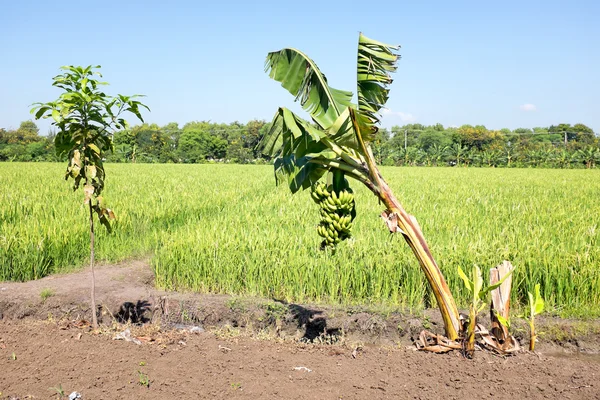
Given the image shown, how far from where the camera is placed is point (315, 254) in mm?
5301

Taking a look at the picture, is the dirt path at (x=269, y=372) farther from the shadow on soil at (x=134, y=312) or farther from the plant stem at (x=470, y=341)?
the shadow on soil at (x=134, y=312)

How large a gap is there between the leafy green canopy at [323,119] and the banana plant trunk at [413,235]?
0.12m

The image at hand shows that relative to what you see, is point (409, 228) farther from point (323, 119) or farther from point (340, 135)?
point (323, 119)

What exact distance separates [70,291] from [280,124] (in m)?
3.39

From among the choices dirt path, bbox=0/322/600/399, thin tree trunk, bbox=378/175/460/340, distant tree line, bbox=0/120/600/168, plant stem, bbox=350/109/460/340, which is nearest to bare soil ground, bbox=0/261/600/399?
dirt path, bbox=0/322/600/399

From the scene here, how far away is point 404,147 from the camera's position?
4803cm

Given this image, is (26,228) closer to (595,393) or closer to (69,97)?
(69,97)

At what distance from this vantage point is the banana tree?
2.76 metres

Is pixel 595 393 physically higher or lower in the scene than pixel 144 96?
lower

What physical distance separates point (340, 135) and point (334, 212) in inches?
17.9

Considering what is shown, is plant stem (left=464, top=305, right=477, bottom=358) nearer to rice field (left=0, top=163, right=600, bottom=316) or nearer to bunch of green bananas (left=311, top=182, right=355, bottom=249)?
bunch of green bananas (left=311, top=182, right=355, bottom=249)

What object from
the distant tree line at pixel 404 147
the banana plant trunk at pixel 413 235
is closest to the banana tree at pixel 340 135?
the banana plant trunk at pixel 413 235

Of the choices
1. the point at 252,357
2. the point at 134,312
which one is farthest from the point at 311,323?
the point at 134,312

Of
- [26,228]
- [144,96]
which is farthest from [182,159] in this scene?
[144,96]
